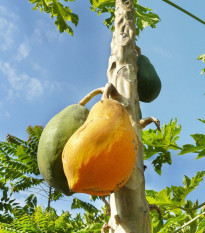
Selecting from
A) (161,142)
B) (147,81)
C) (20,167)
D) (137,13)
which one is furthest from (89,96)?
(20,167)

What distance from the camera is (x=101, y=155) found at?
3.67 feet

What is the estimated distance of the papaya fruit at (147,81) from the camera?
2123mm

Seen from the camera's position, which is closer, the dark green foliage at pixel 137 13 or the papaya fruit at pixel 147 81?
the papaya fruit at pixel 147 81

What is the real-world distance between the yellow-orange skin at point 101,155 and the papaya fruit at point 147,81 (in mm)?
960

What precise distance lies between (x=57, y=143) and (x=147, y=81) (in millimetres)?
940

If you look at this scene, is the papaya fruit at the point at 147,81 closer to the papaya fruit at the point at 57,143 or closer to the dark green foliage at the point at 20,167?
the papaya fruit at the point at 57,143

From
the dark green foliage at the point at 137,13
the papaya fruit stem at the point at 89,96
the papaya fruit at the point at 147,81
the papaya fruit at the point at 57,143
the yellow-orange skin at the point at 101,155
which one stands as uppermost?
the dark green foliage at the point at 137,13

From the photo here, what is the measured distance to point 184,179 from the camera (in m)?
2.75

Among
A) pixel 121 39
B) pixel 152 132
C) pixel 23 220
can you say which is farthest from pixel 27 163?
pixel 121 39

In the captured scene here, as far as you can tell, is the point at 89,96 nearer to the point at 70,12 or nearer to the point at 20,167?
the point at 70,12

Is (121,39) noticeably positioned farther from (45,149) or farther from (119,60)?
(45,149)

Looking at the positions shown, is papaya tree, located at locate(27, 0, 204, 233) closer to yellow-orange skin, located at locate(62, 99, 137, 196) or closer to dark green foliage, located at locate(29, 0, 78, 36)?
yellow-orange skin, located at locate(62, 99, 137, 196)

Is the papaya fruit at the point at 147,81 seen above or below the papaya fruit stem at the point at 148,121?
above

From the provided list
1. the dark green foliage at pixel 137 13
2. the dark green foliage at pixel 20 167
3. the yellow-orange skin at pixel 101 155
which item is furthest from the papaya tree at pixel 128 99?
the dark green foliage at pixel 20 167
